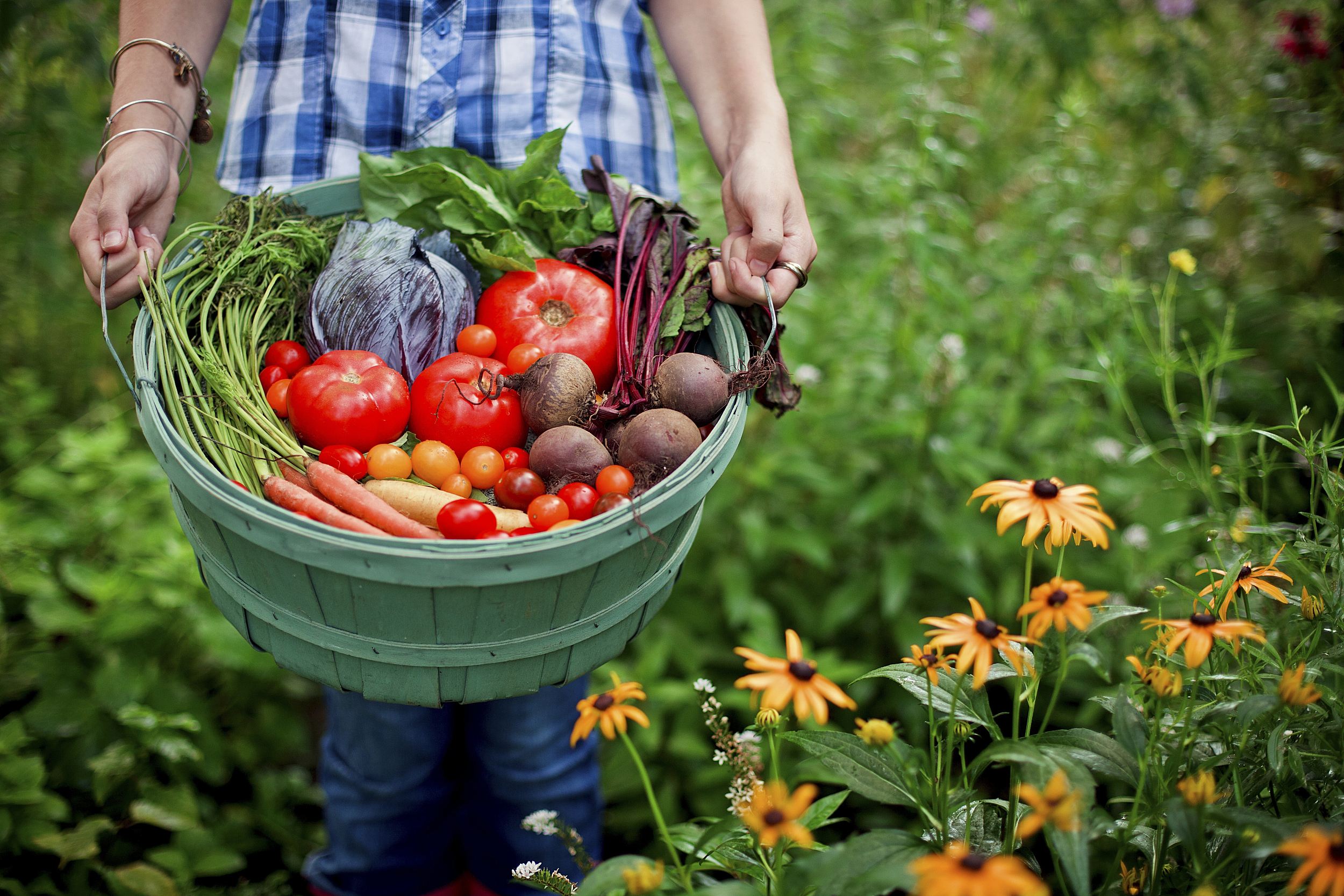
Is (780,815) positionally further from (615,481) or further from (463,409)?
(463,409)

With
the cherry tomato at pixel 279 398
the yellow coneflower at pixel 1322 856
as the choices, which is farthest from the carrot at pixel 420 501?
the yellow coneflower at pixel 1322 856

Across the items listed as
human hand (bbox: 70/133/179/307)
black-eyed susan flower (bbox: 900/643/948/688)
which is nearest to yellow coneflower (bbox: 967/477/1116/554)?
black-eyed susan flower (bbox: 900/643/948/688)

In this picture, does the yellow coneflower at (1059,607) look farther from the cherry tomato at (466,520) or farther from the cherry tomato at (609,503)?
the cherry tomato at (466,520)

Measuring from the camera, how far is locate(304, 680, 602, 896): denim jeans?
173 cm

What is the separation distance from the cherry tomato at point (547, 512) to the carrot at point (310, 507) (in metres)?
0.21

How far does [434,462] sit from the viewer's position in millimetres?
1395

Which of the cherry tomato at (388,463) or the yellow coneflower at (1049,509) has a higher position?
the yellow coneflower at (1049,509)

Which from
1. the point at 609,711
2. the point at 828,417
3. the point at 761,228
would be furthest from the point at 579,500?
the point at 828,417

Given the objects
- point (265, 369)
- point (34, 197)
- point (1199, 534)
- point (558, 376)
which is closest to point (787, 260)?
point (558, 376)

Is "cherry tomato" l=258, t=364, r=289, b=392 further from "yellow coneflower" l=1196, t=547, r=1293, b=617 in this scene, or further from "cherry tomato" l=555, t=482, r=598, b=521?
"yellow coneflower" l=1196, t=547, r=1293, b=617

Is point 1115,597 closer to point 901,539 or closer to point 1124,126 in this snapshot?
point 901,539

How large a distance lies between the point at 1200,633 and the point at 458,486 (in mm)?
1024

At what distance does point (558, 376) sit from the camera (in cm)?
138

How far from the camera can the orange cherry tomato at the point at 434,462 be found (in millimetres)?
1396
